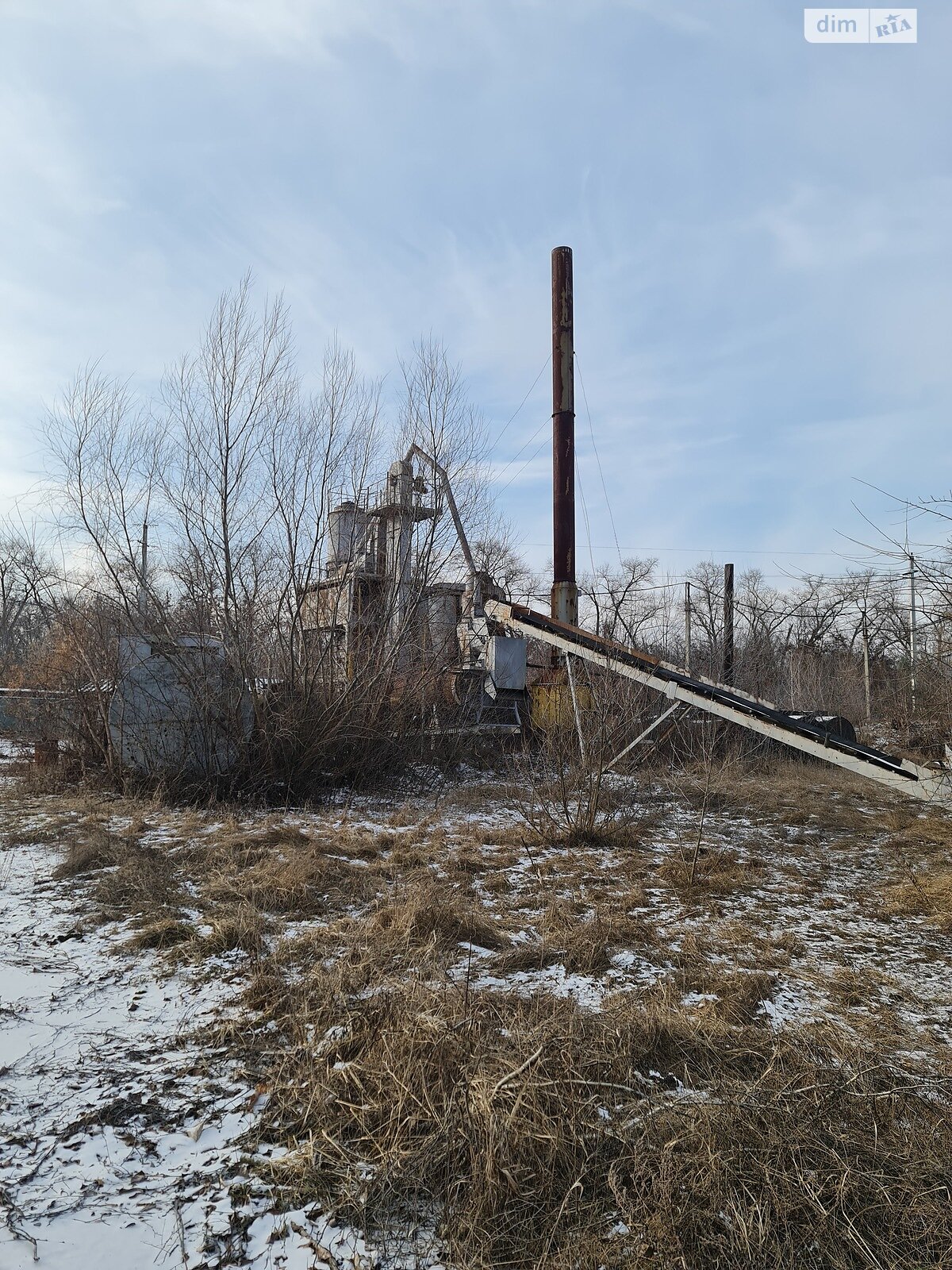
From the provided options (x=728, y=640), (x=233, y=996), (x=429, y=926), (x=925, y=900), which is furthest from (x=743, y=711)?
(x=728, y=640)

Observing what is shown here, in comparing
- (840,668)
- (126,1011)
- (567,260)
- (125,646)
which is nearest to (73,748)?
(125,646)

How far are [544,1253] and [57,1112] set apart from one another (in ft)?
6.36

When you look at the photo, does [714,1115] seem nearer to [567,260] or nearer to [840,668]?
[567,260]

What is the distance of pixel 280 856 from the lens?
673 centimetres

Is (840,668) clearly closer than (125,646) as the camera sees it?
No

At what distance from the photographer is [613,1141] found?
2.49 m

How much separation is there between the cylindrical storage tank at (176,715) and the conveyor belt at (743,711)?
455cm

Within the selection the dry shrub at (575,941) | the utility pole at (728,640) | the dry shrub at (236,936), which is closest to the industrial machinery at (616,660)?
the dry shrub at (575,941)

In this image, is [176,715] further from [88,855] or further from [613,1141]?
[613,1141]

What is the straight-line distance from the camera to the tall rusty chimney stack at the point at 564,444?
14570 millimetres

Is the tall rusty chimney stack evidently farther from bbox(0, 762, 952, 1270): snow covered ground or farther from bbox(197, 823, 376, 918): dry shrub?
bbox(197, 823, 376, 918): dry shrub

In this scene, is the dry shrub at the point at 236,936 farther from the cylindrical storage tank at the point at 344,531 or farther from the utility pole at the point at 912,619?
the cylindrical storage tank at the point at 344,531

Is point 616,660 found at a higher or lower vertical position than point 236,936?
higher

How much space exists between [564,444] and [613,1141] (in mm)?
13291
